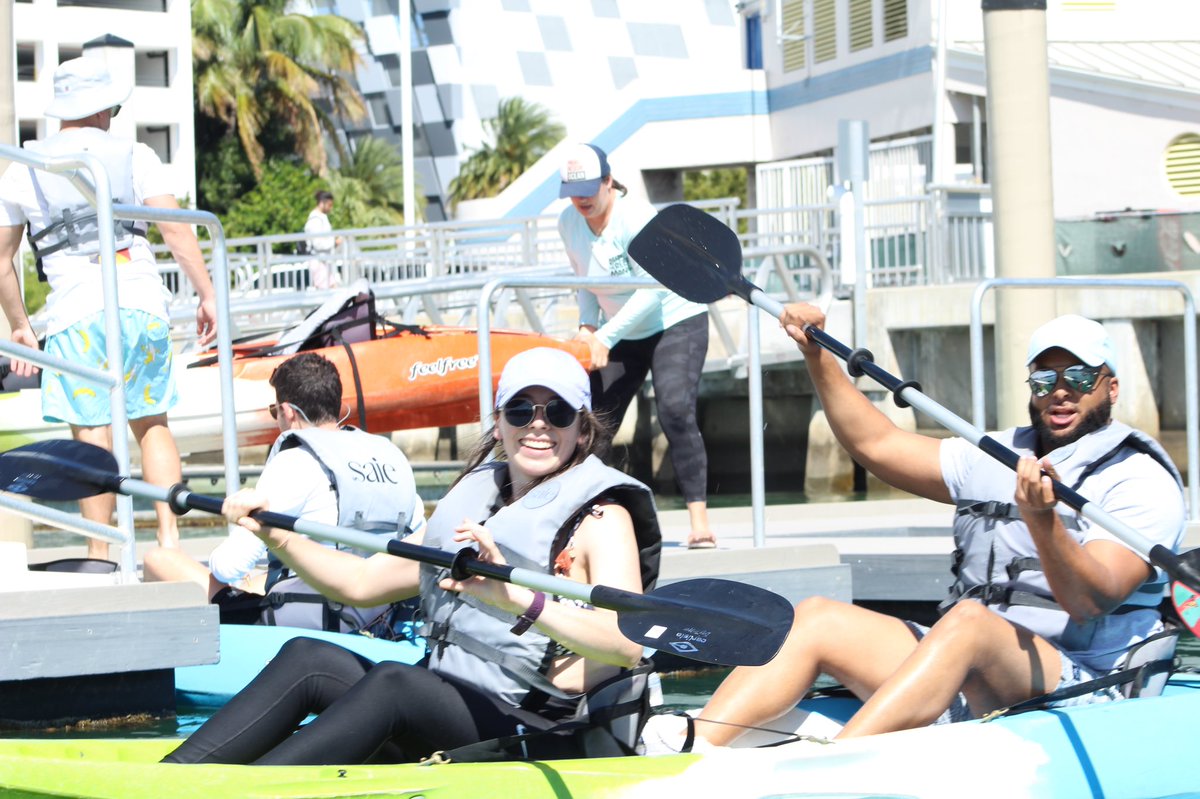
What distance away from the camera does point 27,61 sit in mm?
40281

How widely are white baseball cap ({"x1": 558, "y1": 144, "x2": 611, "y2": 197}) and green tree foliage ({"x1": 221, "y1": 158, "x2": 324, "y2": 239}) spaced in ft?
97.3

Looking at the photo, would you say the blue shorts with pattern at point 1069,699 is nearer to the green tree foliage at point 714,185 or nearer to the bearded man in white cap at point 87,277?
the bearded man in white cap at point 87,277

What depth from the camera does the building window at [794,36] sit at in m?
27.2

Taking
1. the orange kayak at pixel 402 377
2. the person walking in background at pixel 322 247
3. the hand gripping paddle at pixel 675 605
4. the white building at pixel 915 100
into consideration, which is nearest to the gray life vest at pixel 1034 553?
the hand gripping paddle at pixel 675 605

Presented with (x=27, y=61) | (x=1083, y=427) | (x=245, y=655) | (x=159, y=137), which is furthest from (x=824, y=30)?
(x=1083, y=427)

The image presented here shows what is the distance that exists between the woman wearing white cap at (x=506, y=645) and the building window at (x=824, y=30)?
23.3 m

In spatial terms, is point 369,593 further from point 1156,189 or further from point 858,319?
point 1156,189

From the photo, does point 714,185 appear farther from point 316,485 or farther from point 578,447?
point 578,447

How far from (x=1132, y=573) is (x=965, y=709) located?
533mm

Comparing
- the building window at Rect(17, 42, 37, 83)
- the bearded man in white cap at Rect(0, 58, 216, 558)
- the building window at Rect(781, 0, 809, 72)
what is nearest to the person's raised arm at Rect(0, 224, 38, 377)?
the bearded man in white cap at Rect(0, 58, 216, 558)

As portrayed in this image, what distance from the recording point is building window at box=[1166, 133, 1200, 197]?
21.7 m

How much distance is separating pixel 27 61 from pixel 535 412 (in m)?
39.6

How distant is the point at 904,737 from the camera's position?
390 centimetres

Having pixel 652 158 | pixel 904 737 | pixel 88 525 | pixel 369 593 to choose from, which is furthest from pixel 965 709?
pixel 652 158
